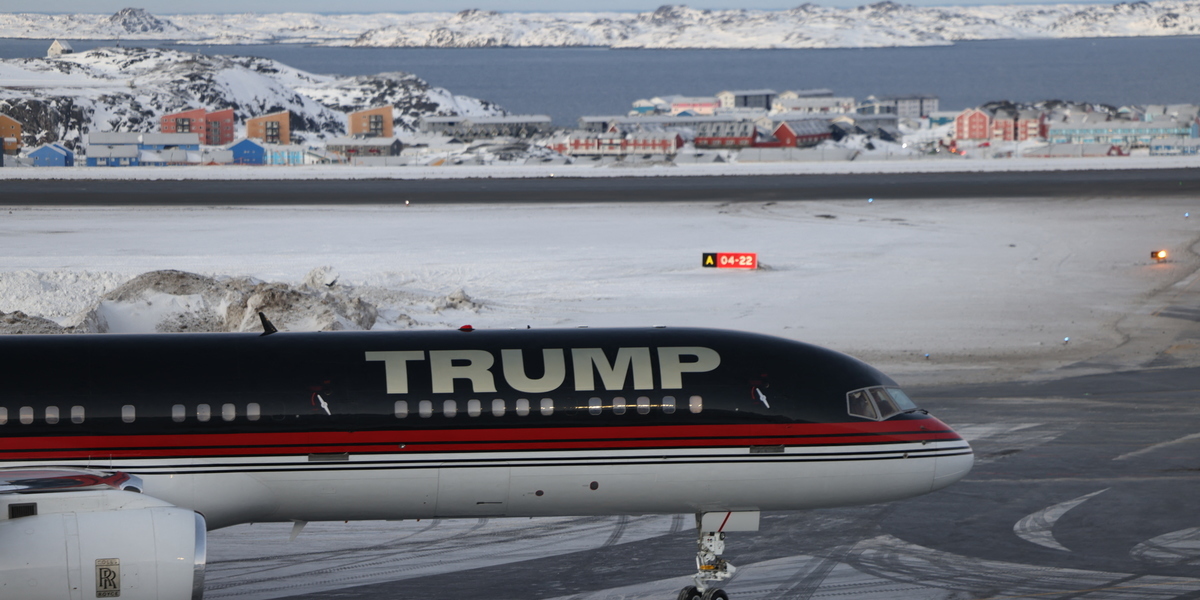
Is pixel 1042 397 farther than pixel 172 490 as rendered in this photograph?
Yes

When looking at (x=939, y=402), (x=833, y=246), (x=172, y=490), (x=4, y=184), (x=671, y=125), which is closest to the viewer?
(x=172, y=490)

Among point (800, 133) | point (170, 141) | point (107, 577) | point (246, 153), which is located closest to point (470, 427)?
point (107, 577)

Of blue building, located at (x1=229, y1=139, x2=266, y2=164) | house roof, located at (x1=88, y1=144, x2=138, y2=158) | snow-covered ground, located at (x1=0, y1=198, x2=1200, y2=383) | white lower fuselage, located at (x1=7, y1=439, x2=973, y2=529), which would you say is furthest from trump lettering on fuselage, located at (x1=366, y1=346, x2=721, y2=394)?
blue building, located at (x1=229, y1=139, x2=266, y2=164)

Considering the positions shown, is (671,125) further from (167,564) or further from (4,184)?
(167,564)

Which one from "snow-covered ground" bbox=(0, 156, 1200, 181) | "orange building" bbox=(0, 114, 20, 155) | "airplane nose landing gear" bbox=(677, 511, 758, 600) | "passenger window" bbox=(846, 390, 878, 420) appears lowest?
"airplane nose landing gear" bbox=(677, 511, 758, 600)

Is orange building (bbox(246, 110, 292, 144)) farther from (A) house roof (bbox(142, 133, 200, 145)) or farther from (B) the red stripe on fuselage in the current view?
(B) the red stripe on fuselage

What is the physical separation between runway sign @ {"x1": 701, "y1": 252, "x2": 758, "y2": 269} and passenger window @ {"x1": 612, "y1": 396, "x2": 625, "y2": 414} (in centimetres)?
4125

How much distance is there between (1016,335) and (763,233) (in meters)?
27.1

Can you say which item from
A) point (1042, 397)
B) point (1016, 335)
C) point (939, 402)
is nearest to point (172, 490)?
point (939, 402)

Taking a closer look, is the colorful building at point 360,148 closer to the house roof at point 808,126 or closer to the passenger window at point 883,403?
the house roof at point 808,126

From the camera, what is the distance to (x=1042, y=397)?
125 ft

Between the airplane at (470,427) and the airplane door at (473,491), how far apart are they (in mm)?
34

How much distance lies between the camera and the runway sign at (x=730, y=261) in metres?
61.9

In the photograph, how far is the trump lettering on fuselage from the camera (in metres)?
20.9
